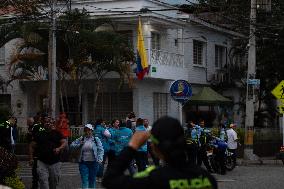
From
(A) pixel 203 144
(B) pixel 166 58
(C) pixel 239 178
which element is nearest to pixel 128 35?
(B) pixel 166 58

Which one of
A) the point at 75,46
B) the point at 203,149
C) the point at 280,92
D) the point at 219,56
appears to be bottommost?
the point at 203,149

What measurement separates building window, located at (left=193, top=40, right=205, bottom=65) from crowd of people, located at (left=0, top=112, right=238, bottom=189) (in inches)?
475

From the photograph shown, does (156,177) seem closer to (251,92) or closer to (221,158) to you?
(221,158)

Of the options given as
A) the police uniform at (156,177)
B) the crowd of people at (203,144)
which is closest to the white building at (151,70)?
the crowd of people at (203,144)

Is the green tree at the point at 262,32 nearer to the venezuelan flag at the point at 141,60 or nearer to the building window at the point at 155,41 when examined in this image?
the building window at the point at 155,41

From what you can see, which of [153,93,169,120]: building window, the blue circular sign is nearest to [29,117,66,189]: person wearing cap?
the blue circular sign

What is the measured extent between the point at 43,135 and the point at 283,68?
20406mm

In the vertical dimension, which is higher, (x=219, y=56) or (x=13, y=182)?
(x=219, y=56)

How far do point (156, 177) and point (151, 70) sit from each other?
2551cm

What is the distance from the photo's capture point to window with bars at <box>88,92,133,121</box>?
31.0 m

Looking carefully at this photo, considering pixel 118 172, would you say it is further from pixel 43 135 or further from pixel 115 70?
pixel 115 70

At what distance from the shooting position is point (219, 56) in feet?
123

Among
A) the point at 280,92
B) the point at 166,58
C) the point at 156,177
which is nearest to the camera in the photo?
the point at 156,177

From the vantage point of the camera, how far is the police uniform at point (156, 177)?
13.1 feet
